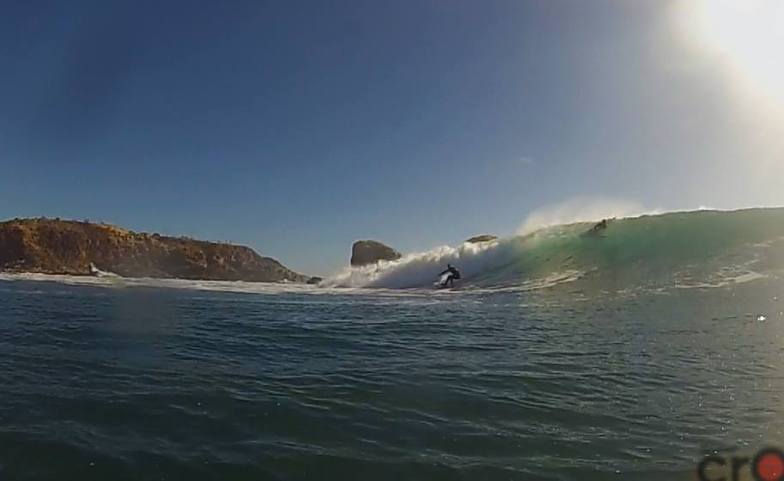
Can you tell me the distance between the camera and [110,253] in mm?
45000

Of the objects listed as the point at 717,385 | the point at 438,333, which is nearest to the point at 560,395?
the point at 717,385

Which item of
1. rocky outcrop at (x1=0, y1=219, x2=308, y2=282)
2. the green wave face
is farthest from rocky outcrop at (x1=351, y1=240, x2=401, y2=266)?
the green wave face

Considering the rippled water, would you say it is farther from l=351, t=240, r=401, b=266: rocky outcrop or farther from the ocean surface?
l=351, t=240, r=401, b=266: rocky outcrop

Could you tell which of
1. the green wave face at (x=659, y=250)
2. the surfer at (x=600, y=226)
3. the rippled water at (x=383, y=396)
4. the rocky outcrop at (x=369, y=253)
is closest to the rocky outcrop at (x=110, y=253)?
the rocky outcrop at (x=369, y=253)

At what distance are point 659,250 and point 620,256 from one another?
5.16 ft

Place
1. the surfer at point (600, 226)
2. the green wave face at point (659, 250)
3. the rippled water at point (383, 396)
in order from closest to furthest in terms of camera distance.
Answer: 1. the rippled water at point (383, 396)
2. the green wave face at point (659, 250)
3. the surfer at point (600, 226)

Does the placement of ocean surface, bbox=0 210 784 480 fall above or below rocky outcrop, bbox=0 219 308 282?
below

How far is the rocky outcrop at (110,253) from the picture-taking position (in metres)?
41.8

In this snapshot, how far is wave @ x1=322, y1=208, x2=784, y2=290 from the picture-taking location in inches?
829

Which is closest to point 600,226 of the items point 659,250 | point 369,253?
point 659,250

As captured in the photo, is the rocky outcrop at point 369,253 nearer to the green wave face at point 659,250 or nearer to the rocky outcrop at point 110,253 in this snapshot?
the rocky outcrop at point 110,253

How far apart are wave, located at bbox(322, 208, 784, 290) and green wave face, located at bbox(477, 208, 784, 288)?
3cm

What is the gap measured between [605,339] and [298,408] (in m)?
6.68

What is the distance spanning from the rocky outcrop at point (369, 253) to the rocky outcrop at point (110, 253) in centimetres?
819
